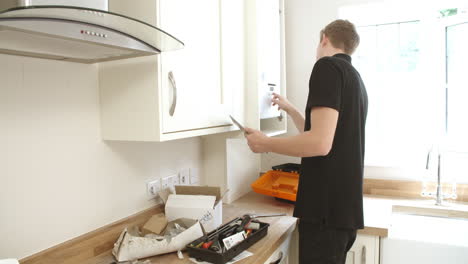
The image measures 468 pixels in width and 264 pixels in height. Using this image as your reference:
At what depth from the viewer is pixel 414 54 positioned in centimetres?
223

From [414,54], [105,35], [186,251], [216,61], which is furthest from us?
[414,54]

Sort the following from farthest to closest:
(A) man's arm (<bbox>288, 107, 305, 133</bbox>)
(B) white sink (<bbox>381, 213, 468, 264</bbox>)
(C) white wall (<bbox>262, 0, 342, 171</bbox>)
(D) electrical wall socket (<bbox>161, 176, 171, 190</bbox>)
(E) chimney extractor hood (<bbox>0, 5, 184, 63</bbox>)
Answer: (C) white wall (<bbox>262, 0, 342, 171</bbox>), (A) man's arm (<bbox>288, 107, 305, 133</bbox>), (D) electrical wall socket (<bbox>161, 176, 171, 190</bbox>), (B) white sink (<bbox>381, 213, 468, 264</bbox>), (E) chimney extractor hood (<bbox>0, 5, 184, 63</bbox>)

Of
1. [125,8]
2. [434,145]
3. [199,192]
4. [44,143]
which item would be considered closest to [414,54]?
[434,145]

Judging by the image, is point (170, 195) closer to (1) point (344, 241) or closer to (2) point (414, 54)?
(1) point (344, 241)

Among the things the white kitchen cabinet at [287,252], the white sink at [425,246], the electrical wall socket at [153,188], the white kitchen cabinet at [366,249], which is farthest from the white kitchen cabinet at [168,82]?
the white sink at [425,246]

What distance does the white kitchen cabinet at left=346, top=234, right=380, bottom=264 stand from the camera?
1627mm

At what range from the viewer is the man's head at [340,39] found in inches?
57.5

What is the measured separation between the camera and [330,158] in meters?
1.36

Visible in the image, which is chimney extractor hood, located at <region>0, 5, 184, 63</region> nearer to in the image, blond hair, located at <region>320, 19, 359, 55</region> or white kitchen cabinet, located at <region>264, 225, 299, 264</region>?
blond hair, located at <region>320, 19, 359, 55</region>

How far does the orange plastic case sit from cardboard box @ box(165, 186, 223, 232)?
538 millimetres

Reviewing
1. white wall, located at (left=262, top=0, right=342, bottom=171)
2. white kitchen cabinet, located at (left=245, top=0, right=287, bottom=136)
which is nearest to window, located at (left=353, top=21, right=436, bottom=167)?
white wall, located at (left=262, top=0, right=342, bottom=171)

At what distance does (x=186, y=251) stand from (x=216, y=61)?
78 cm

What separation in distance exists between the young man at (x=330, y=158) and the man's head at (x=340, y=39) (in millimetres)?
46

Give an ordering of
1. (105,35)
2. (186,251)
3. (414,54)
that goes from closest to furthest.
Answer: (105,35), (186,251), (414,54)
